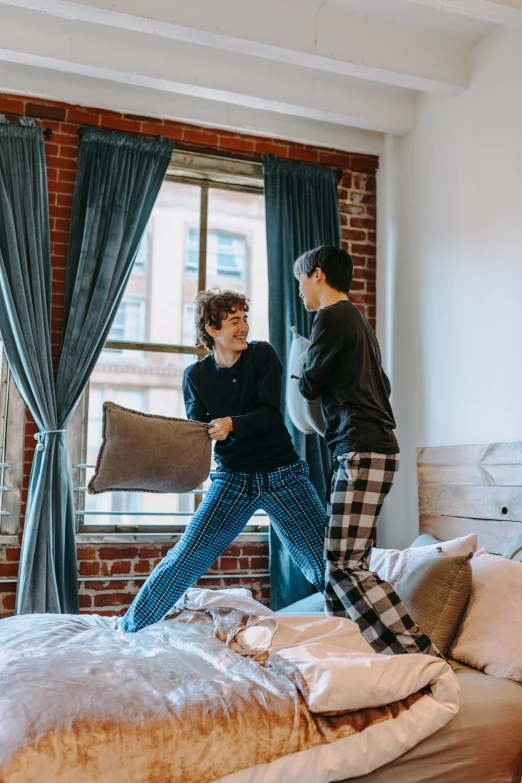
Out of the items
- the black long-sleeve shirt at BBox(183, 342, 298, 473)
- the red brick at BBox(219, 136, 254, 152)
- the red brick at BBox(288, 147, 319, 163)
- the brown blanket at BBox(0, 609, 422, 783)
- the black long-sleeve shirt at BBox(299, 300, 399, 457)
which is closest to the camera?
the brown blanket at BBox(0, 609, 422, 783)

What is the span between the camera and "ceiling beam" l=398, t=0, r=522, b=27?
3.12 metres

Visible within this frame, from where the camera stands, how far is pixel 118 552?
400 centimetres

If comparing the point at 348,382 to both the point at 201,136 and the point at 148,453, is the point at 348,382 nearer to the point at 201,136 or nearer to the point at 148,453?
the point at 148,453

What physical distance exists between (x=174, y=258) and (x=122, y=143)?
694 mm

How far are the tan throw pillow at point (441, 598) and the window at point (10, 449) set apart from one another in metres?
2.19

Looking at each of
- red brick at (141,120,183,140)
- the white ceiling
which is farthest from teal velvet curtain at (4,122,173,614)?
the white ceiling

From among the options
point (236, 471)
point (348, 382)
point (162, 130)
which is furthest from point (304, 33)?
point (236, 471)

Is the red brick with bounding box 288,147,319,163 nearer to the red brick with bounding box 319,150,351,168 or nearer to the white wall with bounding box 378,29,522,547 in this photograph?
the red brick with bounding box 319,150,351,168

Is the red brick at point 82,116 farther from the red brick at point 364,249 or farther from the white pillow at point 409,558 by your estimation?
the white pillow at point 409,558

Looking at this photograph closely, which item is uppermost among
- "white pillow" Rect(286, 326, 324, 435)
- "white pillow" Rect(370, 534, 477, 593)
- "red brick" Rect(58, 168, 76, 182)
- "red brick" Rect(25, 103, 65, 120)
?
"red brick" Rect(25, 103, 65, 120)

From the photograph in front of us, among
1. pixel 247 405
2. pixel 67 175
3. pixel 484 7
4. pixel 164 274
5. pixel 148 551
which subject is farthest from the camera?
pixel 164 274

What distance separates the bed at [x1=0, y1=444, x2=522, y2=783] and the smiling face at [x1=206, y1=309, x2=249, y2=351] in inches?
43.0

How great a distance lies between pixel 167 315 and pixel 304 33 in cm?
166

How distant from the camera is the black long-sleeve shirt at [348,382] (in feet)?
8.15
